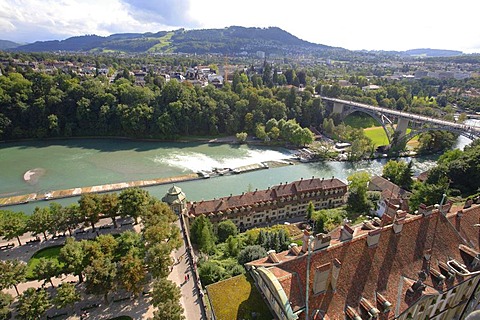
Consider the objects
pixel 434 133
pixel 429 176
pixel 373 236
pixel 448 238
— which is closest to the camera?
pixel 373 236

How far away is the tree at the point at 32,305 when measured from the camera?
2067 cm

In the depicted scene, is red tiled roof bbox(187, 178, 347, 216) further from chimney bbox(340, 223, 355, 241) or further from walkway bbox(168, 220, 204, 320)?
chimney bbox(340, 223, 355, 241)

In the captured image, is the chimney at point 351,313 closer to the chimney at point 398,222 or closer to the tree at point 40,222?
the chimney at point 398,222

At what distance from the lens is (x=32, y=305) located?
2092cm

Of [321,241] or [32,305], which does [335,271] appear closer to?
Result: [321,241]

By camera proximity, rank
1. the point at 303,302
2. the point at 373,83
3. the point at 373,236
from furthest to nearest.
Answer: the point at 373,83, the point at 373,236, the point at 303,302

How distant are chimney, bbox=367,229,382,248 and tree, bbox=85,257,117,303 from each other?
1858 centimetres

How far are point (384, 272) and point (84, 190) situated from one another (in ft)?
152

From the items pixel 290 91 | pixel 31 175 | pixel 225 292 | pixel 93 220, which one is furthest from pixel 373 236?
pixel 290 91

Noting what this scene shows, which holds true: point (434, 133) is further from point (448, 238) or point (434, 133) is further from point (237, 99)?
point (448, 238)

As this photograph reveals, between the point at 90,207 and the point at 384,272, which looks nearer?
the point at 384,272

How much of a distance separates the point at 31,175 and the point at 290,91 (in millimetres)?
67759

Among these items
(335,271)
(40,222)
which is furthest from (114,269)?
(335,271)

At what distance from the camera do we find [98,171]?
5697 centimetres
